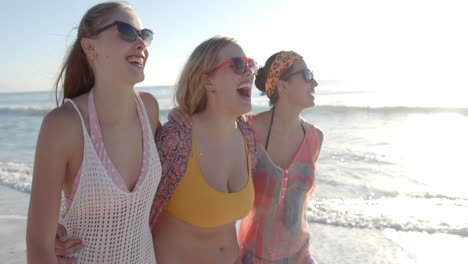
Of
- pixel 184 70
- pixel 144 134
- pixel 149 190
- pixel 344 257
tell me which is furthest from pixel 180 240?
pixel 344 257

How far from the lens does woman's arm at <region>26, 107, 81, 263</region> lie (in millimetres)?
1882

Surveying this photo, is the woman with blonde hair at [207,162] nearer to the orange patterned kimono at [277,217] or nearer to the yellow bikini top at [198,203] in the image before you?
the yellow bikini top at [198,203]

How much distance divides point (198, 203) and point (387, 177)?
7021 millimetres

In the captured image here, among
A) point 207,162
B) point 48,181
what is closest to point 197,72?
point 207,162

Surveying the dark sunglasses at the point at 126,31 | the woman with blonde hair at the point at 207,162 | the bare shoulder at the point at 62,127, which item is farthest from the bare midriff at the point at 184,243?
the dark sunglasses at the point at 126,31

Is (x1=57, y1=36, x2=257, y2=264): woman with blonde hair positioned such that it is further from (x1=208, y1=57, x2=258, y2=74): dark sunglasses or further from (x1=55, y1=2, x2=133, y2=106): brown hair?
(x1=55, y1=2, x2=133, y2=106): brown hair

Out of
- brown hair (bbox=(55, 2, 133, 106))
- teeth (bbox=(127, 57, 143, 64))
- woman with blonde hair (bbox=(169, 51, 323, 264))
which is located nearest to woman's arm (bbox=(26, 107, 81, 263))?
brown hair (bbox=(55, 2, 133, 106))

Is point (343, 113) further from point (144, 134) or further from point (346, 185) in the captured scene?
point (144, 134)

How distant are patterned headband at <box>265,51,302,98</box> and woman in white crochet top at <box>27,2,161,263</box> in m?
1.44

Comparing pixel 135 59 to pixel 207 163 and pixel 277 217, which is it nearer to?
pixel 207 163

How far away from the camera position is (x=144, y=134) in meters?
2.32

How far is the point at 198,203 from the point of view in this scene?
97.7 inches

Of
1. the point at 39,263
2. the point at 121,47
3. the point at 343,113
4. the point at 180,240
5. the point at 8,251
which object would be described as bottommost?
the point at 343,113

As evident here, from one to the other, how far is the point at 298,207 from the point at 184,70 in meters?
1.36
